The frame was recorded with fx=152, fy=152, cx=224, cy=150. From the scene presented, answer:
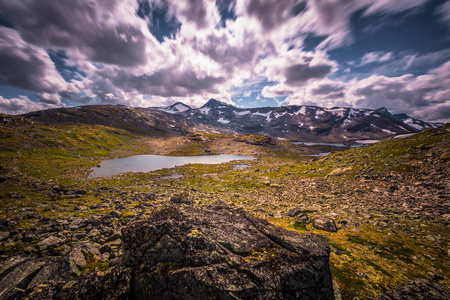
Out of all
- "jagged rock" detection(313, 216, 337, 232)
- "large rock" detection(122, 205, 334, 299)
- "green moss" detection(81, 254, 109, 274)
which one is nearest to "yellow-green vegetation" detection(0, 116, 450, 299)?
"green moss" detection(81, 254, 109, 274)

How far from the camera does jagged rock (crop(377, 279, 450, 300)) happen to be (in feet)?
23.8

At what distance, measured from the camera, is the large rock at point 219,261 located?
19.6ft

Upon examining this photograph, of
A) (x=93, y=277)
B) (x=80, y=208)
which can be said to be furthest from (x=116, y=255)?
(x=80, y=208)

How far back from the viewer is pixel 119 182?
1890 inches

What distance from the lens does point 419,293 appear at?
750cm

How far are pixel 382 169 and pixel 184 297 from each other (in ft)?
140

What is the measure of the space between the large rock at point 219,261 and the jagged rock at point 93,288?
→ 55cm

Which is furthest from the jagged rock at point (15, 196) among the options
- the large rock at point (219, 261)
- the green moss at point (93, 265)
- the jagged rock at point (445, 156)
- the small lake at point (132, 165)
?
the jagged rock at point (445, 156)

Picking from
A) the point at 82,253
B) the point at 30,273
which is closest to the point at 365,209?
the point at 82,253

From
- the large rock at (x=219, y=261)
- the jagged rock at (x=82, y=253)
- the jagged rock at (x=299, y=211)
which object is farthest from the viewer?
the jagged rock at (x=299, y=211)

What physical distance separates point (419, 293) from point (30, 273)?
63.3 ft

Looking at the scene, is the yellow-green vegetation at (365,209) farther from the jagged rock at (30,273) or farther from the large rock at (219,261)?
the jagged rock at (30,273)

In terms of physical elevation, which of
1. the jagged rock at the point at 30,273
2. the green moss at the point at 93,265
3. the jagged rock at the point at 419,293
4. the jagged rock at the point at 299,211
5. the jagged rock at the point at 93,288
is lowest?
the jagged rock at the point at 299,211

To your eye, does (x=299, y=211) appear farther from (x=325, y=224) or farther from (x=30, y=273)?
(x=30, y=273)
